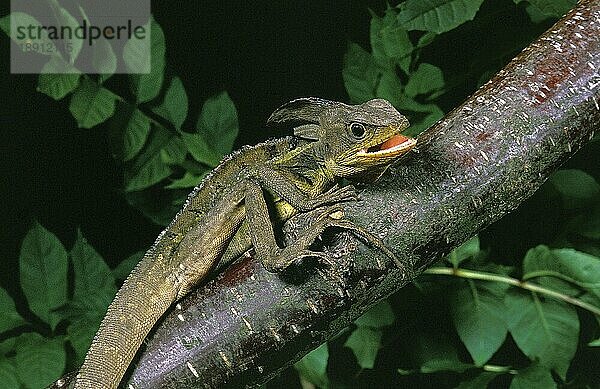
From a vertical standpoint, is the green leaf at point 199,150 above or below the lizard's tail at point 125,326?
above

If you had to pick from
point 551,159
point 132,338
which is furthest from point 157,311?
point 551,159

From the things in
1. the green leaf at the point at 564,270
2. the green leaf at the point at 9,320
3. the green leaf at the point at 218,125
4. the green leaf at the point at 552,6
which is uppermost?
the green leaf at the point at 552,6

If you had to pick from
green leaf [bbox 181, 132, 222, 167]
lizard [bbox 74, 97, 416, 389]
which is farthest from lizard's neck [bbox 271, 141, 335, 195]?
green leaf [bbox 181, 132, 222, 167]

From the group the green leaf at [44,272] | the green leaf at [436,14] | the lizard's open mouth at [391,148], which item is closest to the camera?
the lizard's open mouth at [391,148]

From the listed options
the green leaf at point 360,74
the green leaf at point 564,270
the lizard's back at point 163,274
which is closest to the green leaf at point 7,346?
the lizard's back at point 163,274

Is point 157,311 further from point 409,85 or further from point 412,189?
point 409,85

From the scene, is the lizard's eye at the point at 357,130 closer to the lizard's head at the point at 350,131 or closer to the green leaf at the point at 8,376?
the lizard's head at the point at 350,131
